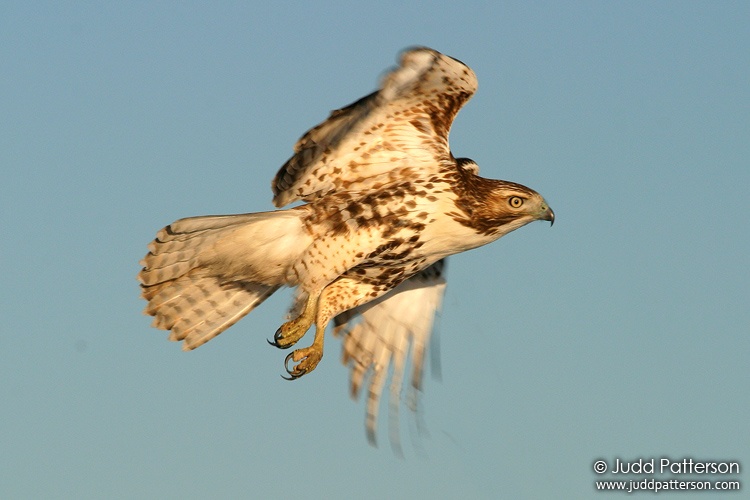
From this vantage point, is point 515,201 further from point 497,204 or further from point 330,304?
point 330,304

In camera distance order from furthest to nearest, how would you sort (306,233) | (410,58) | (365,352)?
1. (365,352)
2. (306,233)
3. (410,58)

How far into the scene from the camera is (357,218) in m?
13.4

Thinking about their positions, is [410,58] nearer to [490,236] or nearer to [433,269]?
[490,236]

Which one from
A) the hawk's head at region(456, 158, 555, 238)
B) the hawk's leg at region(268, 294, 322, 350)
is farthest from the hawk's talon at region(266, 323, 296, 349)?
the hawk's head at region(456, 158, 555, 238)

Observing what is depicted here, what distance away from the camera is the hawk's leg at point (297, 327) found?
1393 centimetres

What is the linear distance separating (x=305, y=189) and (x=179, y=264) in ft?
4.89

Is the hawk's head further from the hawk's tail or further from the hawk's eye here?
the hawk's tail

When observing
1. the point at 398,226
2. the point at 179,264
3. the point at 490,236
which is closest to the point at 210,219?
the point at 179,264

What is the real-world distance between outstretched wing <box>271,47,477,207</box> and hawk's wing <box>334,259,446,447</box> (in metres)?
2.26

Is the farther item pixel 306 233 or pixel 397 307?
pixel 397 307

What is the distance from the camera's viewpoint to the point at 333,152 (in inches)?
529

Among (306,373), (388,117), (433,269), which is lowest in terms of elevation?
(306,373)

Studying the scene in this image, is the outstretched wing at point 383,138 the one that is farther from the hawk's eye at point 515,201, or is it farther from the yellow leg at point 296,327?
the yellow leg at point 296,327

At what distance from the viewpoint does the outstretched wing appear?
42.8ft
